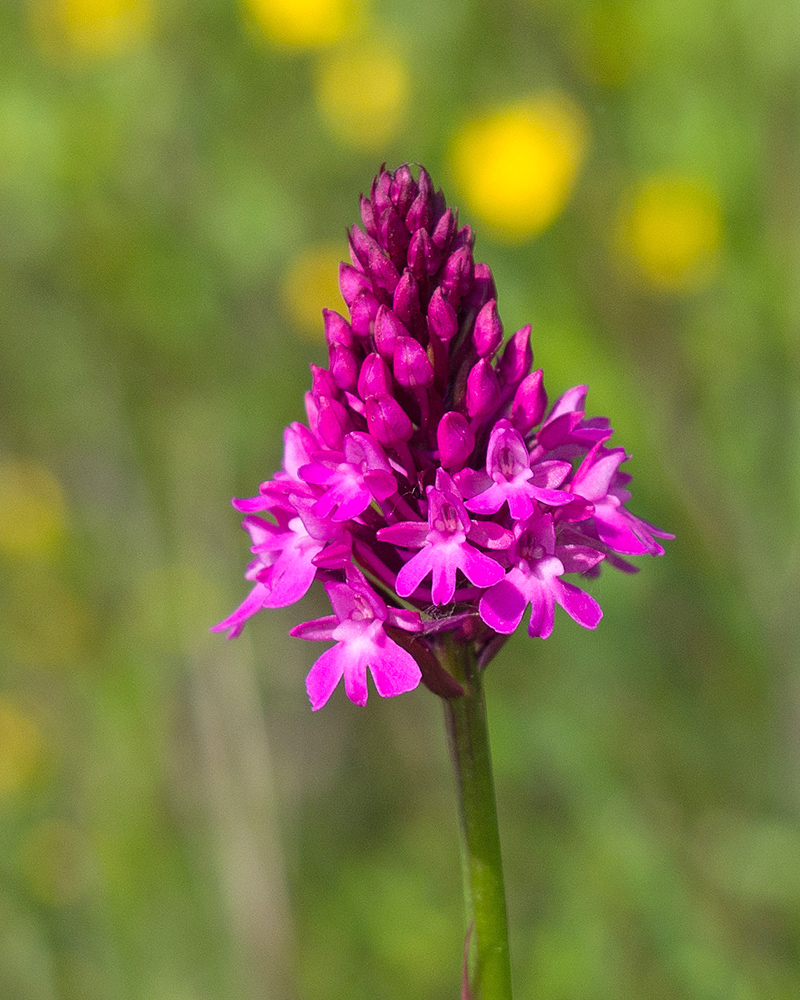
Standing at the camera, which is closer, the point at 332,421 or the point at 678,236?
the point at 332,421

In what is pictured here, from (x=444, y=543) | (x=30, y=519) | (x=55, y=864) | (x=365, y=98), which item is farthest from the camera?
(x=365, y=98)

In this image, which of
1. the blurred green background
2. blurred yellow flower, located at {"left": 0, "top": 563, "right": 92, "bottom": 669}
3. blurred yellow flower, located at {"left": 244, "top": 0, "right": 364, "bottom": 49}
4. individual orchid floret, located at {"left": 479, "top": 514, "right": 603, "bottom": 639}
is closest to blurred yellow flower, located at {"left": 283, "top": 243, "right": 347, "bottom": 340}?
the blurred green background

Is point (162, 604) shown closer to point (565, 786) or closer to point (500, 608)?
point (565, 786)

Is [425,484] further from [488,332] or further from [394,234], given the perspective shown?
[394,234]

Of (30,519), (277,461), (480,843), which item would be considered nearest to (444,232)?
(480,843)

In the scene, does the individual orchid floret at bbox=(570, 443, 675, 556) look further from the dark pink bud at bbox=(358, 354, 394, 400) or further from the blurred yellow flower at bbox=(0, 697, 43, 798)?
the blurred yellow flower at bbox=(0, 697, 43, 798)

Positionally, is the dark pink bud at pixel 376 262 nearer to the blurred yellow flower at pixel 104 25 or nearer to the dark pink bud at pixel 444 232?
the dark pink bud at pixel 444 232

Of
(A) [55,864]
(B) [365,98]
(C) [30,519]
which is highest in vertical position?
(B) [365,98]
